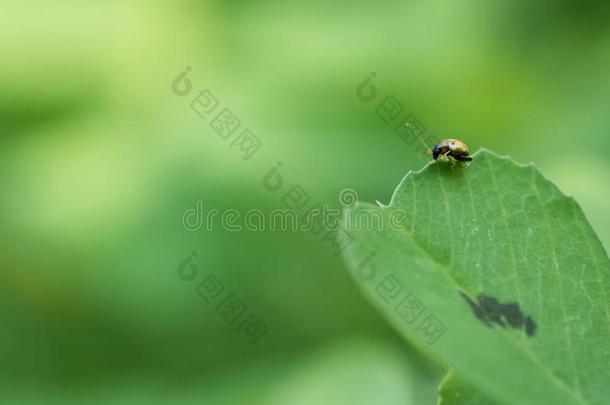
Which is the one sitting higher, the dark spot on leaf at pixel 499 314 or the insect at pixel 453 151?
the insect at pixel 453 151

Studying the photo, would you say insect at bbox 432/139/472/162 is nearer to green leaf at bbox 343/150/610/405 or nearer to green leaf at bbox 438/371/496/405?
green leaf at bbox 343/150/610/405

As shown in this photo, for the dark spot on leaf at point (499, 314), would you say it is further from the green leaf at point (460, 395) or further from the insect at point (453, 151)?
the insect at point (453, 151)

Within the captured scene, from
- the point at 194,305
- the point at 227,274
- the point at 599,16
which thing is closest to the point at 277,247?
the point at 227,274

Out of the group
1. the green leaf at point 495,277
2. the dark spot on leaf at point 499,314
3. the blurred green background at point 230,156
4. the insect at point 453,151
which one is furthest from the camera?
the blurred green background at point 230,156

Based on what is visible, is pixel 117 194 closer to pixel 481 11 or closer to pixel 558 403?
pixel 481 11

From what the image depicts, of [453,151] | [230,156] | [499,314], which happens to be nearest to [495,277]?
[499,314]

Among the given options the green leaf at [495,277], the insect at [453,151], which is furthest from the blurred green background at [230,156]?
the green leaf at [495,277]

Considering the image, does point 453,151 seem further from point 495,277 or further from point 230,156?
point 230,156

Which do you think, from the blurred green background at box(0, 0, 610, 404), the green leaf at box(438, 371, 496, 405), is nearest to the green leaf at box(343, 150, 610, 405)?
the green leaf at box(438, 371, 496, 405)

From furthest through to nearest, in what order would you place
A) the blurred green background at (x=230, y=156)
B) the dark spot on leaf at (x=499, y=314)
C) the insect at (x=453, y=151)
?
the blurred green background at (x=230, y=156), the insect at (x=453, y=151), the dark spot on leaf at (x=499, y=314)
